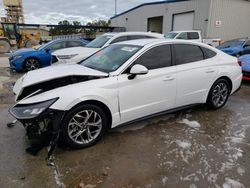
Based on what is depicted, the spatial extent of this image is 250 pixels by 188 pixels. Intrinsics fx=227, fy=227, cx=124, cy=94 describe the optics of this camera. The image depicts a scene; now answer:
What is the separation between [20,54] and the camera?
9.59m

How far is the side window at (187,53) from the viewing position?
4.31 metres

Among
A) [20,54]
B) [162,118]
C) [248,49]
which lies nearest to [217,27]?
[248,49]

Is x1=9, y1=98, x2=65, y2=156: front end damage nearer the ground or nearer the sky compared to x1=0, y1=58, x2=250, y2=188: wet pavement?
nearer the sky

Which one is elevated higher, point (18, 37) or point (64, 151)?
point (18, 37)

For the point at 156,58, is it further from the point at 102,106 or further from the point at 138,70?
the point at 102,106

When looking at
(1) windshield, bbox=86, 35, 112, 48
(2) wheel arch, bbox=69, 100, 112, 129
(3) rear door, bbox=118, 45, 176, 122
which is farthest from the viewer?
(1) windshield, bbox=86, 35, 112, 48

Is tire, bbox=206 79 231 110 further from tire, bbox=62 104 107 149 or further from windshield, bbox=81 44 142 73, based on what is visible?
tire, bbox=62 104 107 149

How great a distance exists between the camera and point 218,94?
500cm

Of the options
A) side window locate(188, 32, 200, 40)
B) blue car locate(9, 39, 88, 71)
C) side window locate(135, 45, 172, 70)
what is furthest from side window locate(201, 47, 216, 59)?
side window locate(188, 32, 200, 40)

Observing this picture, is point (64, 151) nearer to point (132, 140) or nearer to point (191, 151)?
point (132, 140)

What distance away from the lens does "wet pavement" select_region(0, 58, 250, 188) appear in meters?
2.76

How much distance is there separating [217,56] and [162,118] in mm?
1815

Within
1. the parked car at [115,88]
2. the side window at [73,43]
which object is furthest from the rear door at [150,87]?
the side window at [73,43]

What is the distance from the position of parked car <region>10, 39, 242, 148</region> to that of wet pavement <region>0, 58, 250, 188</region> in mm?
307
